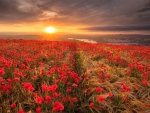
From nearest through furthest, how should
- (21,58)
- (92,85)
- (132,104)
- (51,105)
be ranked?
(51,105)
(132,104)
(92,85)
(21,58)

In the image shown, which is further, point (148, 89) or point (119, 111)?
point (148, 89)

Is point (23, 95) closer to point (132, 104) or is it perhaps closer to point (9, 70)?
point (9, 70)

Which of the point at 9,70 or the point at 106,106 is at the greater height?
the point at 9,70

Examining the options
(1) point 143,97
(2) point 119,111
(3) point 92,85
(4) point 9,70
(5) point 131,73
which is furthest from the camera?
(5) point 131,73

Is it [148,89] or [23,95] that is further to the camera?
[148,89]

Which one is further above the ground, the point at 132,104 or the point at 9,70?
the point at 9,70

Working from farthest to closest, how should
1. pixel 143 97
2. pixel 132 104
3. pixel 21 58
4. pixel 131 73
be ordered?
pixel 21 58 → pixel 131 73 → pixel 143 97 → pixel 132 104

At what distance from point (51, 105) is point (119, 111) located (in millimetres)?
1754

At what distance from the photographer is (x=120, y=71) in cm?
689

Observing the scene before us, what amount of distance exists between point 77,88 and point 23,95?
165 cm

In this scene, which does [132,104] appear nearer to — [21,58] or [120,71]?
[120,71]

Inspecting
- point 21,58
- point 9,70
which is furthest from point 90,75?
point 21,58

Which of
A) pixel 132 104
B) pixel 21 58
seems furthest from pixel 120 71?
pixel 21 58

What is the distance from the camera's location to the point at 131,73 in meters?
6.57
